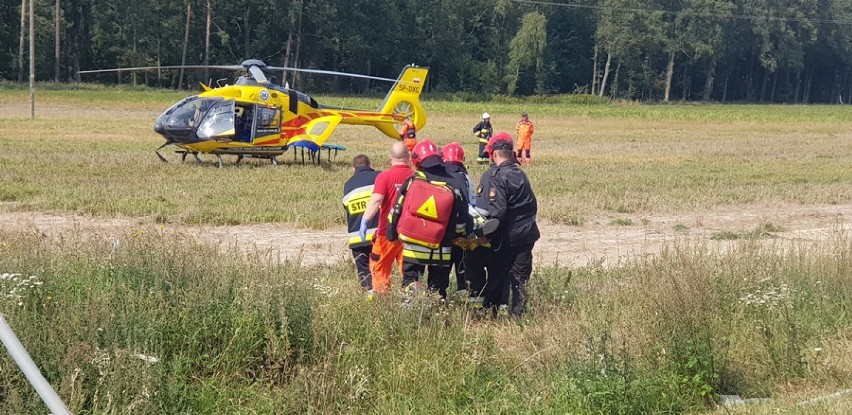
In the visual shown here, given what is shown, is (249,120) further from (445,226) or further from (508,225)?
(445,226)

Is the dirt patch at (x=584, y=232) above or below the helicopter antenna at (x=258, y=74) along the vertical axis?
below

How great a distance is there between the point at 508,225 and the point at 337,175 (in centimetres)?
1193

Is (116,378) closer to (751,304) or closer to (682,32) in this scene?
(751,304)

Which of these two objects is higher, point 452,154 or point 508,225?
point 452,154

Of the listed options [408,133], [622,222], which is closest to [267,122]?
[408,133]

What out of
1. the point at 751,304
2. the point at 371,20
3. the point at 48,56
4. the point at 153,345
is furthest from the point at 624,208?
the point at 371,20

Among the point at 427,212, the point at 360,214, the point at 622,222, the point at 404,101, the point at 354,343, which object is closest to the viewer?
the point at 354,343

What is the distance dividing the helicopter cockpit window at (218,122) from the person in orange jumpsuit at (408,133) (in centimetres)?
399

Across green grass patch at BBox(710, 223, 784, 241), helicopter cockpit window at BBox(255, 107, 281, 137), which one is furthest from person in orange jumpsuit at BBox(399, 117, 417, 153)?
green grass patch at BBox(710, 223, 784, 241)

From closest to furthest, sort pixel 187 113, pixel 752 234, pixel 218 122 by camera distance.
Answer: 1. pixel 752 234
2. pixel 187 113
3. pixel 218 122

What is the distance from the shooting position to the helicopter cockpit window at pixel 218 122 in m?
19.9

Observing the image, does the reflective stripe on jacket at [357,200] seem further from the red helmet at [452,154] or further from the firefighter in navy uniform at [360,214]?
the red helmet at [452,154]

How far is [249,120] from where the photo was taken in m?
20.5

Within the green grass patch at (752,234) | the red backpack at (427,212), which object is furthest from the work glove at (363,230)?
the green grass patch at (752,234)
